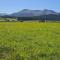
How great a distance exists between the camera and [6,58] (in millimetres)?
14555

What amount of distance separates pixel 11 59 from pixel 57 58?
2.61m

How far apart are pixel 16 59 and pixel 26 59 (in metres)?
0.56

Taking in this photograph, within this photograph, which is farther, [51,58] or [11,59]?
[51,58]

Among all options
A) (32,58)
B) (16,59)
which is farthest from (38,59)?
(16,59)

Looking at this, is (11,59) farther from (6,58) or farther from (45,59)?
(45,59)

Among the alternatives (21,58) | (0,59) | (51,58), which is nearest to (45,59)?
(51,58)

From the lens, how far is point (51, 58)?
48.9 ft

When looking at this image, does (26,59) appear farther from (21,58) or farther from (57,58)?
(57,58)

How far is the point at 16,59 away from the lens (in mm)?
14031

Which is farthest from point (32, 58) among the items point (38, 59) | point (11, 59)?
point (11, 59)

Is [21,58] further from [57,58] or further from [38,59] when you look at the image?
[57,58]

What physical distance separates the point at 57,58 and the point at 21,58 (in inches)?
79.6

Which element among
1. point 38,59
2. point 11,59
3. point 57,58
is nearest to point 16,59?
point 11,59

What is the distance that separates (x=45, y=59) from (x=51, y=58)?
42 centimetres
